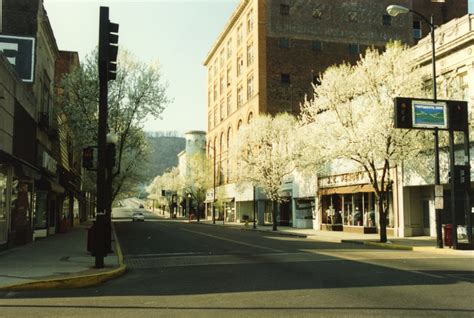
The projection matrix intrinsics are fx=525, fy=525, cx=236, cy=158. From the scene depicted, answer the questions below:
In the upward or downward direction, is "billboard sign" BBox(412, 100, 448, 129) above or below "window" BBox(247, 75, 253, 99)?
below

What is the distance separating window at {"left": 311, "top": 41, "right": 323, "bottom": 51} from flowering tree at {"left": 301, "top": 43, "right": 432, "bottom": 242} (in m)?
35.5

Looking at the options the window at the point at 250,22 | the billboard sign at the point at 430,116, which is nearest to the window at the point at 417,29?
the window at the point at 250,22

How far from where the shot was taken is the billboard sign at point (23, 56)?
2592 centimetres

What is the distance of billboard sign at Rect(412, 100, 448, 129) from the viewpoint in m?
22.2

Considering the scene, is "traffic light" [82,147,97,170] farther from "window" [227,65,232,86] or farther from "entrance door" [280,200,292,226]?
"window" [227,65,232,86]

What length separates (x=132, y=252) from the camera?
21.0 meters

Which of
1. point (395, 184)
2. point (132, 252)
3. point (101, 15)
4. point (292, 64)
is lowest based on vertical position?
point (132, 252)

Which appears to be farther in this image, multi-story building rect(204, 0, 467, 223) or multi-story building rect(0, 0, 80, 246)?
multi-story building rect(204, 0, 467, 223)

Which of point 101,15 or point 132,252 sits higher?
point 101,15

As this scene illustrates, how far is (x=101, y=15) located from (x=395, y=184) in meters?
22.6

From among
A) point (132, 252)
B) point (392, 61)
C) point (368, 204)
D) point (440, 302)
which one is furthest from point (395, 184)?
point (440, 302)

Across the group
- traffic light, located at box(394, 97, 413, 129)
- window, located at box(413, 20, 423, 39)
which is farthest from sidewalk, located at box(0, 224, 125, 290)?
window, located at box(413, 20, 423, 39)

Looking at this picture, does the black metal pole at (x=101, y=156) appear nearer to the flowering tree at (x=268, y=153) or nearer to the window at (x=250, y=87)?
the flowering tree at (x=268, y=153)

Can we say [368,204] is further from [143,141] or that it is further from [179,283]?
[179,283]
